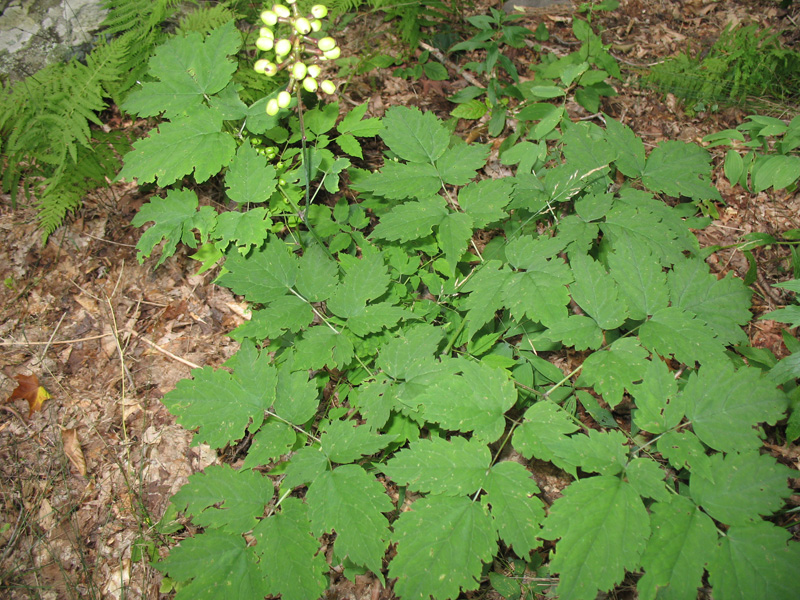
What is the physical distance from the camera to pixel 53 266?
293cm

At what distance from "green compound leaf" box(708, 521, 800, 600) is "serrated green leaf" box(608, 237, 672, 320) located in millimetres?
859

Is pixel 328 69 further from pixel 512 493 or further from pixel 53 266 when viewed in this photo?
pixel 512 493

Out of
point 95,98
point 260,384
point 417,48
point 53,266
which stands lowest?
point 260,384

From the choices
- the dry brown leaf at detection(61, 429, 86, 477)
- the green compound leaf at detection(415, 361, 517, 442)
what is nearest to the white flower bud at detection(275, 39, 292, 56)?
the green compound leaf at detection(415, 361, 517, 442)

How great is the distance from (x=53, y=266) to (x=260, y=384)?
207 cm

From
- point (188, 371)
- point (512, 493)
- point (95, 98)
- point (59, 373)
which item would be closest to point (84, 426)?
point (59, 373)

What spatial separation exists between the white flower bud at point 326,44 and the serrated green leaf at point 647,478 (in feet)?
6.03

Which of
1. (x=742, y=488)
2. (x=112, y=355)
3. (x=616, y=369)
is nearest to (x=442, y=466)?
(x=616, y=369)

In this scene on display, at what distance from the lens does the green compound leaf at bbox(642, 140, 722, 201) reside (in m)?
2.25

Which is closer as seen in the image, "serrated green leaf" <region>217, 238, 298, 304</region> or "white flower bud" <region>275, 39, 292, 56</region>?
"white flower bud" <region>275, 39, 292, 56</region>

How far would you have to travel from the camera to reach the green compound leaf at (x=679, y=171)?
225 cm

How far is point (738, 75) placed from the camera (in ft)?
11.7

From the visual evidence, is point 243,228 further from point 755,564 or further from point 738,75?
point 738,75

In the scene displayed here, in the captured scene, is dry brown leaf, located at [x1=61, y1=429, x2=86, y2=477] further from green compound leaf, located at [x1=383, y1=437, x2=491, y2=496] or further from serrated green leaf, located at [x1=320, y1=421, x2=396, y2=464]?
green compound leaf, located at [x1=383, y1=437, x2=491, y2=496]
